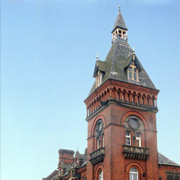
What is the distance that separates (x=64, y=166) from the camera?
6212cm

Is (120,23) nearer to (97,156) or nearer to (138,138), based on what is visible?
(138,138)

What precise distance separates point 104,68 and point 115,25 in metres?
9.40

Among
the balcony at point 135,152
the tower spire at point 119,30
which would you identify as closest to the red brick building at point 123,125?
the balcony at point 135,152

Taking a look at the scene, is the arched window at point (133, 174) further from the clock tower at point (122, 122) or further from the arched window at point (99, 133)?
the arched window at point (99, 133)

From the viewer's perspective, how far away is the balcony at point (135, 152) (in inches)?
1614

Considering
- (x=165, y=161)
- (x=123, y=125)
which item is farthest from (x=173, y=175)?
(x=123, y=125)

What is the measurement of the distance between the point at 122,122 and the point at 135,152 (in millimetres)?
3921

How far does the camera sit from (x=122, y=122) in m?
42.6

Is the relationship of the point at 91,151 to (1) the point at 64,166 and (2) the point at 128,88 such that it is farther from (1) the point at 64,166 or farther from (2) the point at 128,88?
(1) the point at 64,166

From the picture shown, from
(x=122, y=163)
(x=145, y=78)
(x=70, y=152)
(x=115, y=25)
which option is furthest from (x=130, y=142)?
(x=70, y=152)

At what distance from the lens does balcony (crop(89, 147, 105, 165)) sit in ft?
138

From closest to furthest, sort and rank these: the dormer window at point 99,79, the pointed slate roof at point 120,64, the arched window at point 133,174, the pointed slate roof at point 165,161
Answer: the arched window at point 133,174 < the pointed slate roof at point 120,64 < the pointed slate roof at point 165,161 < the dormer window at point 99,79

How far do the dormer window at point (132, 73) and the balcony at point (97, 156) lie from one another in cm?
1035

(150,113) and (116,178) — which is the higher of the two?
(150,113)
